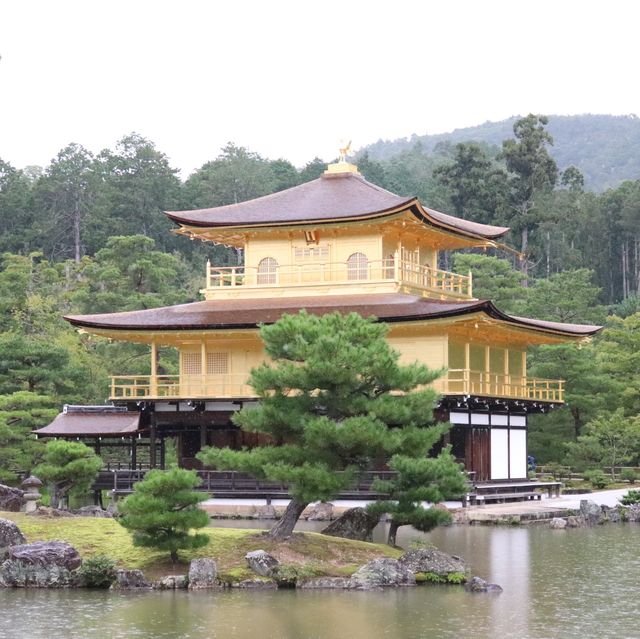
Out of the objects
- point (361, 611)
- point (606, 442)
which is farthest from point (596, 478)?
point (361, 611)

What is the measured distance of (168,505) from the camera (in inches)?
928

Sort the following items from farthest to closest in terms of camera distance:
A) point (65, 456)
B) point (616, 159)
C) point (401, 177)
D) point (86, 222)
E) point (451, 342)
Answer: point (616, 159)
point (401, 177)
point (86, 222)
point (451, 342)
point (65, 456)

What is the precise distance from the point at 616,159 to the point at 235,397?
14385cm

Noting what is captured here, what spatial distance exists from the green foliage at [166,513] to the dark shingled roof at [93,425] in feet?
55.8

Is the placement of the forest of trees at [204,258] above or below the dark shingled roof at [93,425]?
above

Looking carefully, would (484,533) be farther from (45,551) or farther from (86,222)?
(86,222)

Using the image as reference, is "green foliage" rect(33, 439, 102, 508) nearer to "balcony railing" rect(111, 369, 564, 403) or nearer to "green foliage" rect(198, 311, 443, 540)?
"green foliage" rect(198, 311, 443, 540)

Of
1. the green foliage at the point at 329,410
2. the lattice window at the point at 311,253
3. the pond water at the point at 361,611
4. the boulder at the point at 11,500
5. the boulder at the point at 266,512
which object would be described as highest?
the lattice window at the point at 311,253

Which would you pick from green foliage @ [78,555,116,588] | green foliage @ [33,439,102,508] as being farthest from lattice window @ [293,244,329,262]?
green foliage @ [78,555,116,588]

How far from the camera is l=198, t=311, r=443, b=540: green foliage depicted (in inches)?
979

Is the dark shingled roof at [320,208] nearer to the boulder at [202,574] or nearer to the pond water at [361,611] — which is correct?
the pond water at [361,611]

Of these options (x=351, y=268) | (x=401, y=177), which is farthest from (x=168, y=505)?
(x=401, y=177)

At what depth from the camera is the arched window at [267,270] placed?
1704 inches

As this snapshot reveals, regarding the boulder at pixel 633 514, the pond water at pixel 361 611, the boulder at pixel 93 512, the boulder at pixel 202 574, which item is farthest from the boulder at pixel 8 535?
the boulder at pixel 633 514
